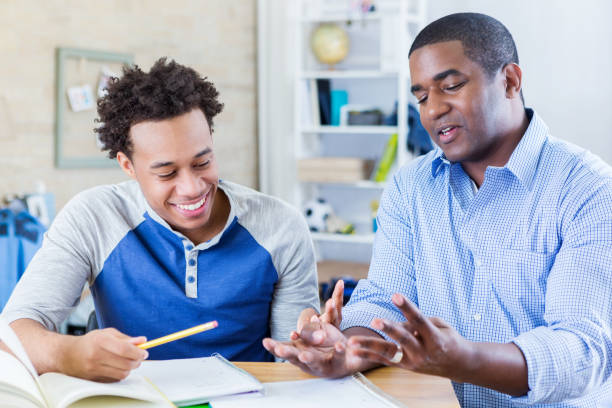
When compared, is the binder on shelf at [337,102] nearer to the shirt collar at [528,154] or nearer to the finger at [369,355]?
the shirt collar at [528,154]

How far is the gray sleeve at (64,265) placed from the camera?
4.44 feet

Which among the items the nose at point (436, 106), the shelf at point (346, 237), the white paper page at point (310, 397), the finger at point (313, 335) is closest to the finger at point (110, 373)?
the white paper page at point (310, 397)

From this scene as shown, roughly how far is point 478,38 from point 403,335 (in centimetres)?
77

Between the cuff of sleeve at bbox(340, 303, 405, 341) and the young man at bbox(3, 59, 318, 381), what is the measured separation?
220mm

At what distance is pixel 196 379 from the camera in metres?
1.10

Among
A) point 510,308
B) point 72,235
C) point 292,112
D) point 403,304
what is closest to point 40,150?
point 72,235

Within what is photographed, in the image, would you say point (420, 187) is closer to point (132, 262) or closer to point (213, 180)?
point (213, 180)

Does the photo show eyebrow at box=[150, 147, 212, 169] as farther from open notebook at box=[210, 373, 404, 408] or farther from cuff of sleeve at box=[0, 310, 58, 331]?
open notebook at box=[210, 373, 404, 408]

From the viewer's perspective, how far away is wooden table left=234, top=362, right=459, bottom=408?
1.05 metres

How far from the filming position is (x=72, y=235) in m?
1.49

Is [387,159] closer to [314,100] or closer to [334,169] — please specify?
[334,169]

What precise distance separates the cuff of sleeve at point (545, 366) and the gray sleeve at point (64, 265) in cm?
86

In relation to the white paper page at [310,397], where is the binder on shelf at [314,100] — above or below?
above

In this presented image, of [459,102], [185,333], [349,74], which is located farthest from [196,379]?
[349,74]
